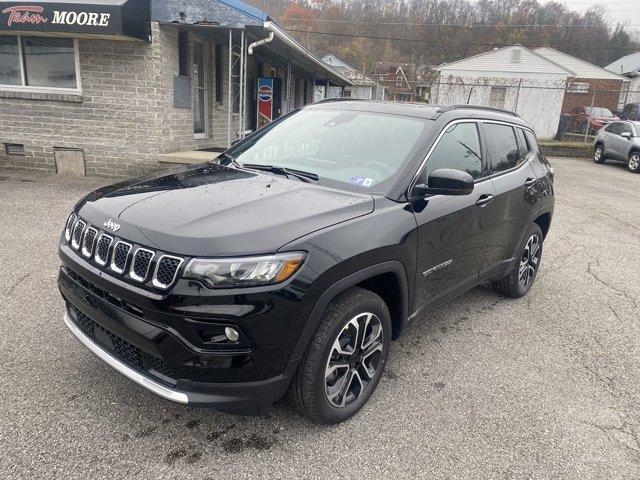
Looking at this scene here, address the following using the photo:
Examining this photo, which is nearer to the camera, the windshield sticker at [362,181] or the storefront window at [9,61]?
the windshield sticker at [362,181]

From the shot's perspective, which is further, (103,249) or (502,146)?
(502,146)

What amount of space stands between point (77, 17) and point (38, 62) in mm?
1881

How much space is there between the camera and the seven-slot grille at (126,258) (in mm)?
2254

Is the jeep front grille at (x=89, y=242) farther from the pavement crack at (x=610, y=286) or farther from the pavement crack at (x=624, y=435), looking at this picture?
the pavement crack at (x=610, y=286)

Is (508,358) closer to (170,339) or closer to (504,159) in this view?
(504,159)

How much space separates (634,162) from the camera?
1708cm

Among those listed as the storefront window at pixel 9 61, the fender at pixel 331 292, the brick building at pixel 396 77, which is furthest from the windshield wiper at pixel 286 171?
the brick building at pixel 396 77

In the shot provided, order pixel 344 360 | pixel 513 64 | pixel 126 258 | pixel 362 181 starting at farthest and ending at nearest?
pixel 513 64
pixel 362 181
pixel 344 360
pixel 126 258

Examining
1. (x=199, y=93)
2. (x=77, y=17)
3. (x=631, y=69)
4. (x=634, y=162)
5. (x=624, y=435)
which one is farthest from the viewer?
(x=631, y=69)

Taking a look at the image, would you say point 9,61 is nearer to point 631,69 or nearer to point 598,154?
point 598,154

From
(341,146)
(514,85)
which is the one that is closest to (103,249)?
(341,146)

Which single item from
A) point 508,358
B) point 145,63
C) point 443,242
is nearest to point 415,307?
point 443,242

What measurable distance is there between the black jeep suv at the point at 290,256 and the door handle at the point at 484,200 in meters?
0.02

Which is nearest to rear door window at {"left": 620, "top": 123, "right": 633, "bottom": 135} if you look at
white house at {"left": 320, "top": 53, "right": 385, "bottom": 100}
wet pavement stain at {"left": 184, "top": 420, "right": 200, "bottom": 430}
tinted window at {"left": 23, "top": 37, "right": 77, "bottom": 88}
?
tinted window at {"left": 23, "top": 37, "right": 77, "bottom": 88}
